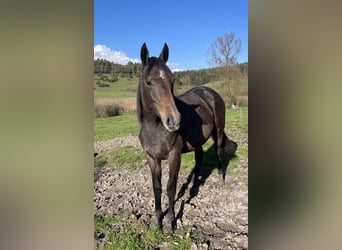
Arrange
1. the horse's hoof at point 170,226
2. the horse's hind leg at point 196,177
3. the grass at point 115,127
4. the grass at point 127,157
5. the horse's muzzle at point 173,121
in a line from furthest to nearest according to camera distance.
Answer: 1. the horse's hind leg at point 196,177
2. the grass at point 127,157
3. the horse's hoof at point 170,226
4. the grass at point 115,127
5. the horse's muzzle at point 173,121

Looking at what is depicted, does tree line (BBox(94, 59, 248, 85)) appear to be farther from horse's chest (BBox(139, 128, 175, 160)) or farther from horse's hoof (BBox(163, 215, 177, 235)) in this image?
horse's hoof (BBox(163, 215, 177, 235))

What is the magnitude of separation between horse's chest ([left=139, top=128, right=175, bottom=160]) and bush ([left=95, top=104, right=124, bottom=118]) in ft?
0.73

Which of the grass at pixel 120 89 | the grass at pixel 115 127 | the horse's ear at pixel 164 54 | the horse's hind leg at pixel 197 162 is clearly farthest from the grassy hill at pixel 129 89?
the horse's hind leg at pixel 197 162

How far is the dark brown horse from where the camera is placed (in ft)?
4.46

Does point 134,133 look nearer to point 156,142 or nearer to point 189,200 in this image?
point 156,142

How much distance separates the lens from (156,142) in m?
1.63

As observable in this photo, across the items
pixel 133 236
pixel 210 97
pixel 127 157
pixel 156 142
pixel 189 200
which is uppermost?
pixel 210 97

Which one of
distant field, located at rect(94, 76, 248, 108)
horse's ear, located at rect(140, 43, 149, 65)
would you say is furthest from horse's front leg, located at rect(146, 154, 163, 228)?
horse's ear, located at rect(140, 43, 149, 65)

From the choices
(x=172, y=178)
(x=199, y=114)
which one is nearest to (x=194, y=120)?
(x=199, y=114)

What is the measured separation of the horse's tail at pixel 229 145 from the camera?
1.65 meters

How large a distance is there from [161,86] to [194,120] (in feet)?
1.59

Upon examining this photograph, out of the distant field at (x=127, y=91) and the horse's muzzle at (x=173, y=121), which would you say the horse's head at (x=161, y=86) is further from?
the distant field at (x=127, y=91)
